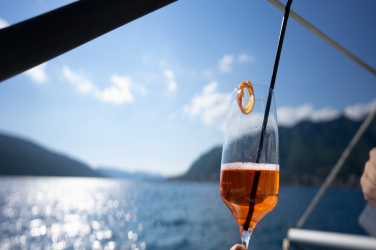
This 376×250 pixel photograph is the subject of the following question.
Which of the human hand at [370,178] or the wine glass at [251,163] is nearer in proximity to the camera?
the wine glass at [251,163]

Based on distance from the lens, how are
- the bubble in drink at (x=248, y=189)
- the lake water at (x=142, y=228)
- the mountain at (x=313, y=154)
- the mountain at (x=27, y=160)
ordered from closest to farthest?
1. the bubble in drink at (x=248, y=189)
2. the lake water at (x=142, y=228)
3. the mountain at (x=313, y=154)
4. the mountain at (x=27, y=160)

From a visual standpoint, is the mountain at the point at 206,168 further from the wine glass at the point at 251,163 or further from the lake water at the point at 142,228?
the wine glass at the point at 251,163

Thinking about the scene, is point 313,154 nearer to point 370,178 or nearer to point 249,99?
point 370,178

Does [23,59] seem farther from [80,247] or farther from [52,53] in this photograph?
[80,247]

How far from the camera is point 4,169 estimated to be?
408 ft

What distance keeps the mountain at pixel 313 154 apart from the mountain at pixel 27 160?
6776 cm

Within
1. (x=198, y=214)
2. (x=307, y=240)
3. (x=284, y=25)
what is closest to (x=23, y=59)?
(x=284, y=25)

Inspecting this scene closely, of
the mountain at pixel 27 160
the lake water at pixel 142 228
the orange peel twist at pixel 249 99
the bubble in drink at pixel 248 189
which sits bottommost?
the lake water at pixel 142 228

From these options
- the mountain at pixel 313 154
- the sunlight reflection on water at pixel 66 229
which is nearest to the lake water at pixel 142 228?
the sunlight reflection on water at pixel 66 229

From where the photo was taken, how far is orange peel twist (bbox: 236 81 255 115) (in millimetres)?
876

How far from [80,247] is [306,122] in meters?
147

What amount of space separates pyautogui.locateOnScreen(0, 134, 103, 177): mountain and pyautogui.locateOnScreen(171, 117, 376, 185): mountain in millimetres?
67759

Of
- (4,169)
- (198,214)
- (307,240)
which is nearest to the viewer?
(307,240)

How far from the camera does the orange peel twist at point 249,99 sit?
876 mm
